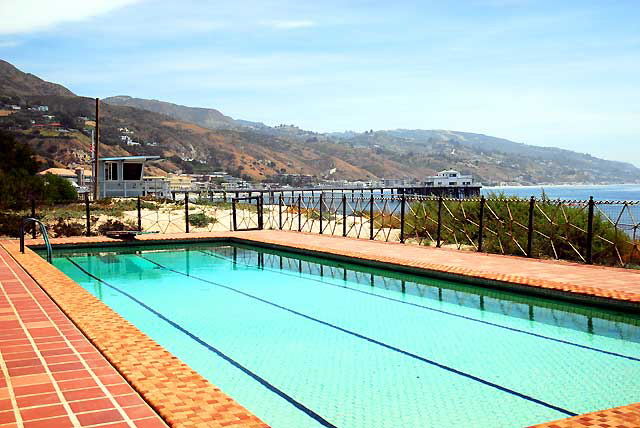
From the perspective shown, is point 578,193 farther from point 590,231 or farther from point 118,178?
point 590,231

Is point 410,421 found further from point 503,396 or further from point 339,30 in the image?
point 339,30

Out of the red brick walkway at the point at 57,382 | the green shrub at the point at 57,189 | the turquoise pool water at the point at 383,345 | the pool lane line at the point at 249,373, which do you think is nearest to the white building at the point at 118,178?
the green shrub at the point at 57,189

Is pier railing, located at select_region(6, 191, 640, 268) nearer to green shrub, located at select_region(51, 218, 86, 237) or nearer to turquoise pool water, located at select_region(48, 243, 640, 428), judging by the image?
green shrub, located at select_region(51, 218, 86, 237)

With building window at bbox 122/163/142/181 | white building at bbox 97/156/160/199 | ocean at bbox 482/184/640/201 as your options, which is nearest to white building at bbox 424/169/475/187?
ocean at bbox 482/184/640/201

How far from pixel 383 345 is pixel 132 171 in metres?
26.0

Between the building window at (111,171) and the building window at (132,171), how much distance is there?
37 cm

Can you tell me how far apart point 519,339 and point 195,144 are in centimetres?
9844

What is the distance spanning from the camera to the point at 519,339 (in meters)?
5.67

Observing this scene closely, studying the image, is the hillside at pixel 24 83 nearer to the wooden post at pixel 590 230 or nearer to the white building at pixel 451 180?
the white building at pixel 451 180

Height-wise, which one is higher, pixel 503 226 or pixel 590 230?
pixel 590 230

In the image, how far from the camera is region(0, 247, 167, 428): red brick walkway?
292cm

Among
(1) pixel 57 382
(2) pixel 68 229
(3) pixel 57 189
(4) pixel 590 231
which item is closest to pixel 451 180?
(3) pixel 57 189

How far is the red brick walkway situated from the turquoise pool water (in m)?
0.91

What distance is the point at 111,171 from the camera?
2895 cm
